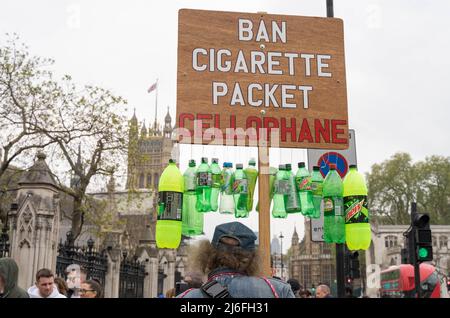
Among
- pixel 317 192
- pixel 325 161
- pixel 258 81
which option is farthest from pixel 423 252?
pixel 258 81

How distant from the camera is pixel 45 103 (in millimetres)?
20875

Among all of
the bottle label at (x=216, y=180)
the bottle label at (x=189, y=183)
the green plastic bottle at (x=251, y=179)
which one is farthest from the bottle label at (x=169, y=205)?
the green plastic bottle at (x=251, y=179)

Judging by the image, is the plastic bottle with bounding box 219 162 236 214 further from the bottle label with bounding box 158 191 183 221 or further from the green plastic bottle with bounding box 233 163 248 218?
the bottle label with bounding box 158 191 183 221

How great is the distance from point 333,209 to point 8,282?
2.88 m

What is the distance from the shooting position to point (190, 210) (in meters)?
4.21

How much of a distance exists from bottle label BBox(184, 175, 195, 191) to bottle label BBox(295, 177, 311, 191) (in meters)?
0.88

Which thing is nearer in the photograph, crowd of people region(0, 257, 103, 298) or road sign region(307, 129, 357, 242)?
crowd of people region(0, 257, 103, 298)

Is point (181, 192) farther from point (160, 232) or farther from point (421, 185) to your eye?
point (421, 185)

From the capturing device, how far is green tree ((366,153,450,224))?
67.6 m

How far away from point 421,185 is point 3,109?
197 ft

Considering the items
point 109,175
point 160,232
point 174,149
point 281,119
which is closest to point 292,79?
point 281,119

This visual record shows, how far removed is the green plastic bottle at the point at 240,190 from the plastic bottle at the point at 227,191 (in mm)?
40

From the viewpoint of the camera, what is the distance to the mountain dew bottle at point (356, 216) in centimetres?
396

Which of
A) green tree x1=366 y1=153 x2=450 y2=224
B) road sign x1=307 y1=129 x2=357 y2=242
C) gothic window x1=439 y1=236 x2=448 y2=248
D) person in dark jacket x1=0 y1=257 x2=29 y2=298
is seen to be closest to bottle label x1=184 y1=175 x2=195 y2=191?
person in dark jacket x1=0 y1=257 x2=29 y2=298
